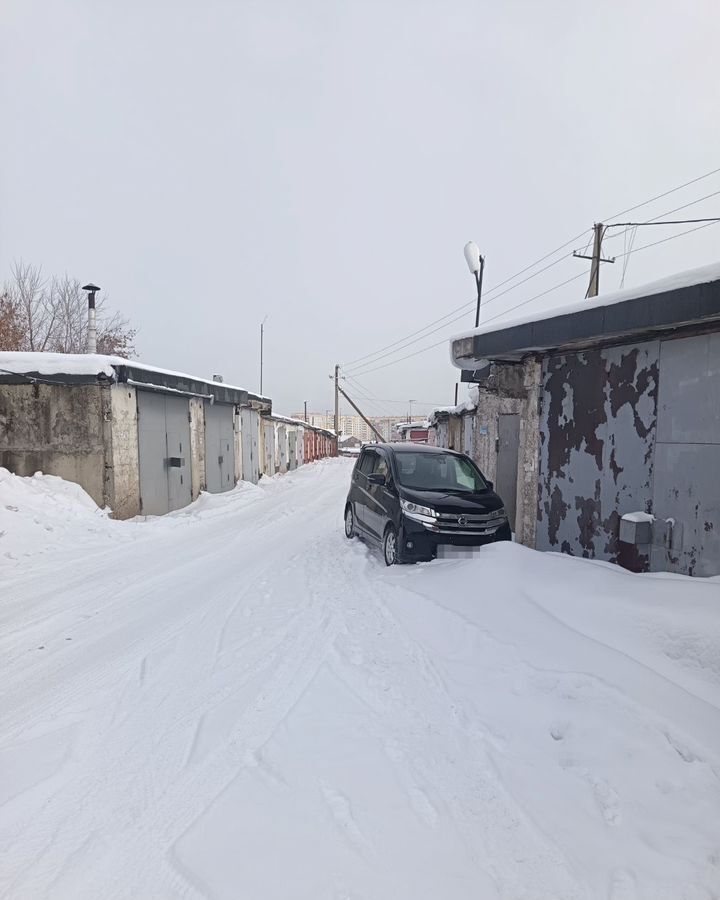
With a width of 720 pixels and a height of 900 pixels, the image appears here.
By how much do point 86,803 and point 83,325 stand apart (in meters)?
31.6

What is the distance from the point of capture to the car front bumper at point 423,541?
22.4 ft

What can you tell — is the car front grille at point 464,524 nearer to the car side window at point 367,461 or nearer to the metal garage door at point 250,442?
the car side window at point 367,461

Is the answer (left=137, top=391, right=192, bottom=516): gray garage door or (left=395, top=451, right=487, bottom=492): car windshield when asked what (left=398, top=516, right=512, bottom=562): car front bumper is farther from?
(left=137, top=391, right=192, bottom=516): gray garage door

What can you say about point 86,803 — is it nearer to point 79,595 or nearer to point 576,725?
point 576,725

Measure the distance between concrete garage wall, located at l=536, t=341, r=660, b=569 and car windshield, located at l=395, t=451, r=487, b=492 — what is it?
3.59ft

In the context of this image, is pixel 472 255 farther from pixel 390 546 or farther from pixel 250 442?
pixel 250 442

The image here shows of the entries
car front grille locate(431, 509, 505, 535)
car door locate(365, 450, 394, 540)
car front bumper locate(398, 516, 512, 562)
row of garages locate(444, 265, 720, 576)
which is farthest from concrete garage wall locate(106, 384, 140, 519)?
car front grille locate(431, 509, 505, 535)

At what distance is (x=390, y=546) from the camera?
727 centimetres

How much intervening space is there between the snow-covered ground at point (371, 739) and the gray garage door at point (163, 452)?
6.05 meters

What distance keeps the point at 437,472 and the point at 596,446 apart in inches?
93.2

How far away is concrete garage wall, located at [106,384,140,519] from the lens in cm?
1070

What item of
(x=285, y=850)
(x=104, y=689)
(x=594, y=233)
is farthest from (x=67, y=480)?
(x=594, y=233)

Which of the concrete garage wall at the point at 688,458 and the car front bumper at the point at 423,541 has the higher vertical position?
the concrete garage wall at the point at 688,458

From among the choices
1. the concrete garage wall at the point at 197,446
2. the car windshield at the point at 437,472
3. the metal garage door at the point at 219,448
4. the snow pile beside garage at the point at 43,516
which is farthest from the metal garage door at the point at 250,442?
the car windshield at the point at 437,472
